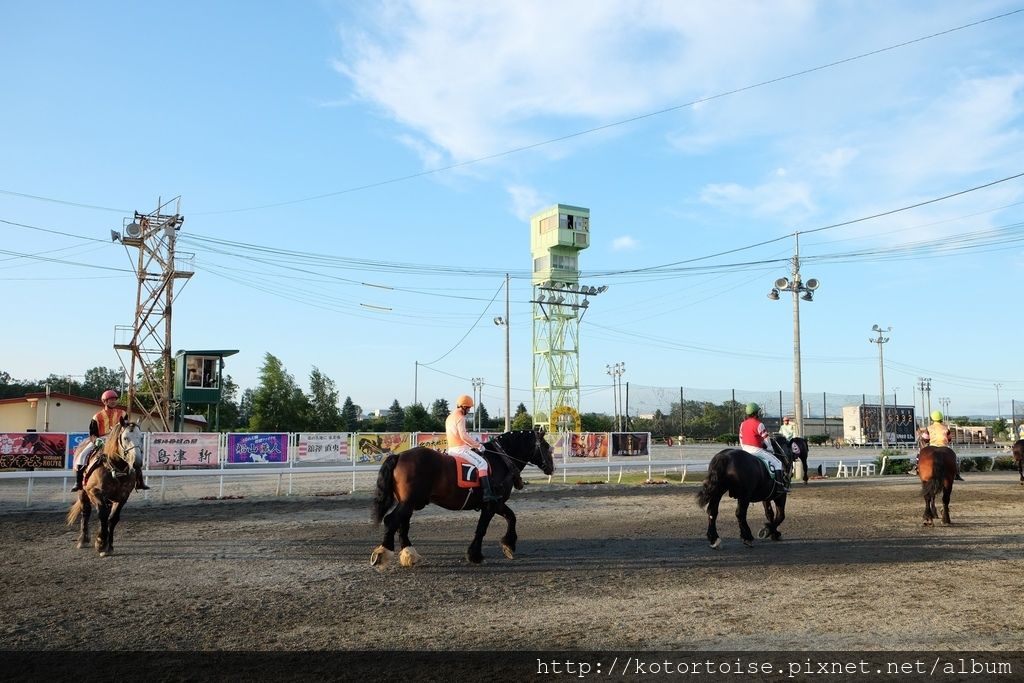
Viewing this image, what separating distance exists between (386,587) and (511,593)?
1564 mm

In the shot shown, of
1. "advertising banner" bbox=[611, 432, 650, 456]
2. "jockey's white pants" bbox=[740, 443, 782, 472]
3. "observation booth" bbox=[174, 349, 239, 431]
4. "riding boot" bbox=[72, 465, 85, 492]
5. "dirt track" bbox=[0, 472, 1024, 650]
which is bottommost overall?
"dirt track" bbox=[0, 472, 1024, 650]

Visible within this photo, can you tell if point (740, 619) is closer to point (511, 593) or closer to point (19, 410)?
point (511, 593)

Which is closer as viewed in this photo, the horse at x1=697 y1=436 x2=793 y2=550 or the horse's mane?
the horse's mane

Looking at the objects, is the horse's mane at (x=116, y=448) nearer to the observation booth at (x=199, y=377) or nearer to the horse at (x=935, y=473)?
the horse at (x=935, y=473)

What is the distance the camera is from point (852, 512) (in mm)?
16406

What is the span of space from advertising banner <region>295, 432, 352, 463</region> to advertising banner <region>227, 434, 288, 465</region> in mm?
603

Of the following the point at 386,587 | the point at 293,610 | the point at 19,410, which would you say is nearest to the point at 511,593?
the point at 386,587

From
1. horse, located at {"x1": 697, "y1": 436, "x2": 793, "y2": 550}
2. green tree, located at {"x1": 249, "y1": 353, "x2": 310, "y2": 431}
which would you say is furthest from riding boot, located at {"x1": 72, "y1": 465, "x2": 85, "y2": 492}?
green tree, located at {"x1": 249, "y1": 353, "x2": 310, "y2": 431}

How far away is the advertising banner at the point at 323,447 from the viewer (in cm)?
2309

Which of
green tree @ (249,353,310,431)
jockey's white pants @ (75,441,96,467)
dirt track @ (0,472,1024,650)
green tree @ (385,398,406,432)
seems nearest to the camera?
dirt track @ (0,472,1024,650)

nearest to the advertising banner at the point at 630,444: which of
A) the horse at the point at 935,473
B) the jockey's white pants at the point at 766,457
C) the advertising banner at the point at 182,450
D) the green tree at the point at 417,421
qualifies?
the horse at the point at 935,473

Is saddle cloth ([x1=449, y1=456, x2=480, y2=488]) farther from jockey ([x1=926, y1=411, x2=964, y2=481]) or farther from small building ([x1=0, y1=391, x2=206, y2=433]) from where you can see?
small building ([x1=0, y1=391, x2=206, y2=433])

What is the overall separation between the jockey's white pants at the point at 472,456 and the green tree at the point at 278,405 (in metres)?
49.6

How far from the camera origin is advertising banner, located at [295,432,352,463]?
23.1m
